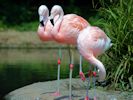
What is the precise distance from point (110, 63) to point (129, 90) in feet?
2.35

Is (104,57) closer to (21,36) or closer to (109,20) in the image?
(109,20)

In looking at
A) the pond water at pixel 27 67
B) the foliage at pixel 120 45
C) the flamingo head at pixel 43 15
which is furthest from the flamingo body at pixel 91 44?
the pond water at pixel 27 67

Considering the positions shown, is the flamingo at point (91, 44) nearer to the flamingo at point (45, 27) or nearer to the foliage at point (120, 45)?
the flamingo at point (45, 27)

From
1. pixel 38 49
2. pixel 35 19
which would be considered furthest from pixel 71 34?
pixel 35 19

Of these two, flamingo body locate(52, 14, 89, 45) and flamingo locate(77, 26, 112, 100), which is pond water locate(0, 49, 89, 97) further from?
flamingo locate(77, 26, 112, 100)

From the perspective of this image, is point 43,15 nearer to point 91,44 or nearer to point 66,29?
point 66,29

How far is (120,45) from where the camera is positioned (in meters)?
8.49

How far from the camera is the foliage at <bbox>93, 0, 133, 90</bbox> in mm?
8320

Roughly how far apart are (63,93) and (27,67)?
5.90 meters

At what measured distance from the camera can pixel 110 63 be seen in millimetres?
8625

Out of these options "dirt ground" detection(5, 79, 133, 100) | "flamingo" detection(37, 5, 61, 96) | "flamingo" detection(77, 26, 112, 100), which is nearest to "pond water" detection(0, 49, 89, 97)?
"dirt ground" detection(5, 79, 133, 100)

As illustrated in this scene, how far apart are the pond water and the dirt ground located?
0.76 meters

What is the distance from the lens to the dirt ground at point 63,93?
756cm

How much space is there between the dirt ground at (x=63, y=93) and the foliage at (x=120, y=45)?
35 cm
